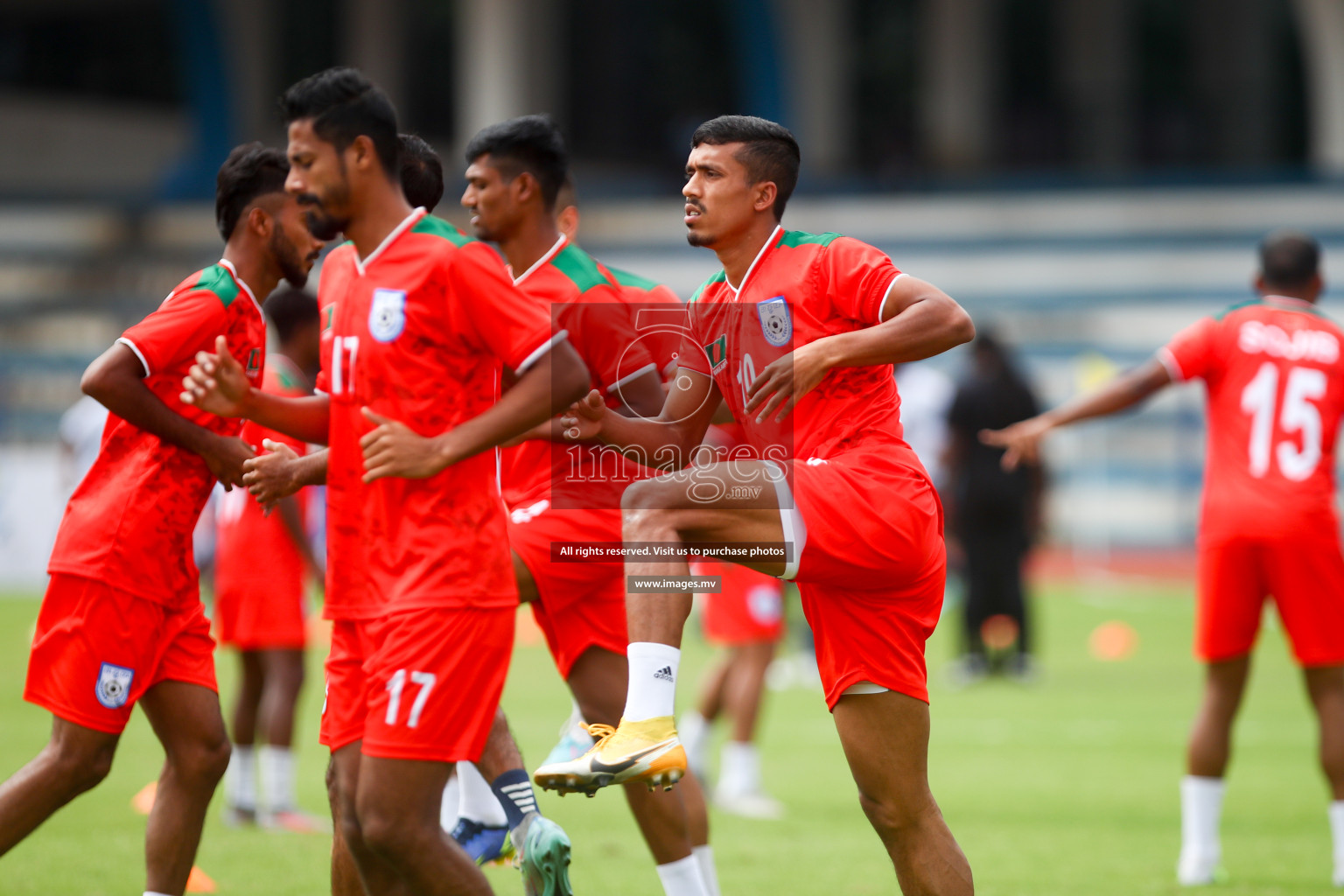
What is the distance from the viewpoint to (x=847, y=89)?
109 ft

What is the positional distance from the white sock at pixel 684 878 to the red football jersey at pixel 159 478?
186 centimetres

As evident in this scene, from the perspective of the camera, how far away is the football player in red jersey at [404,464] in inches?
154

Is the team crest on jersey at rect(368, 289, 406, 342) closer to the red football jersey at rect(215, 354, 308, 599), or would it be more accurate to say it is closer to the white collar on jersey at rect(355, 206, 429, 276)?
the white collar on jersey at rect(355, 206, 429, 276)

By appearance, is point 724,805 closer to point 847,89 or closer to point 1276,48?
point 847,89

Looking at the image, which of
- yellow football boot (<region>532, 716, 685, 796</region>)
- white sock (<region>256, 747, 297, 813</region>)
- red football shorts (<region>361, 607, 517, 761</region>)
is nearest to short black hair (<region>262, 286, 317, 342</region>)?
white sock (<region>256, 747, 297, 813</region>)

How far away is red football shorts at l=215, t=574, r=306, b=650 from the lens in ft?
25.8

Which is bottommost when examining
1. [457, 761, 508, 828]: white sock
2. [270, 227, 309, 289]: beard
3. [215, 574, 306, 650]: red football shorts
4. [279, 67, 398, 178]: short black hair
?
[457, 761, 508, 828]: white sock

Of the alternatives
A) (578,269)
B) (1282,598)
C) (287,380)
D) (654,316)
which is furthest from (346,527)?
(1282,598)

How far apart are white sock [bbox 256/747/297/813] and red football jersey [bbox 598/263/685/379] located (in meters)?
3.53

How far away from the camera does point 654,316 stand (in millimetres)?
5441

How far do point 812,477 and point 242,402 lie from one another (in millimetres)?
1621

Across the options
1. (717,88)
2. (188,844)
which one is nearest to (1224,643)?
(188,844)

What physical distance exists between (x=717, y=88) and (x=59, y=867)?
32296 millimetres

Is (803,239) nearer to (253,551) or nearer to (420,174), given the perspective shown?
(420,174)
